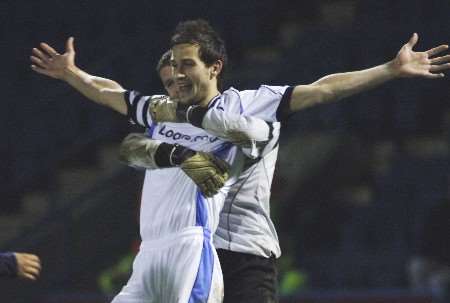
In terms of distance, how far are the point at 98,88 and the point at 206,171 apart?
3.34 ft

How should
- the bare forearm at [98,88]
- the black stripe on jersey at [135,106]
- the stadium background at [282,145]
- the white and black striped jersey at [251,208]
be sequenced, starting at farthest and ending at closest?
the stadium background at [282,145] → the bare forearm at [98,88] → the black stripe on jersey at [135,106] → the white and black striped jersey at [251,208]

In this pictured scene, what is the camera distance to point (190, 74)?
4.87 metres

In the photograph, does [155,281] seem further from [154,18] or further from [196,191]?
[154,18]

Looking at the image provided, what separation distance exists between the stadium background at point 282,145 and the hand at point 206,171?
372 centimetres

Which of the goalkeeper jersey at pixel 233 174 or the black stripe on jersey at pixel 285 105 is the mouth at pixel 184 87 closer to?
the goalkeeper jersey at pixel 233 174

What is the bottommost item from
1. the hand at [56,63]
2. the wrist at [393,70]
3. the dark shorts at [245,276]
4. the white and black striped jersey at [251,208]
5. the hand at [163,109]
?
the dark shorts at [245,276]

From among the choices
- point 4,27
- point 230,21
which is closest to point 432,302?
point 230,21

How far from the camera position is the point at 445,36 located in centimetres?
1079

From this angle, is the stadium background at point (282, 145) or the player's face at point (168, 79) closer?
the player's face at point (168, 79)

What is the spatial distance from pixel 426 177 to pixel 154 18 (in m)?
4.06

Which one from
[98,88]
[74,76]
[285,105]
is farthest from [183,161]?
[74,76]

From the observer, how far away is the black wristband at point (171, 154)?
15.5ft

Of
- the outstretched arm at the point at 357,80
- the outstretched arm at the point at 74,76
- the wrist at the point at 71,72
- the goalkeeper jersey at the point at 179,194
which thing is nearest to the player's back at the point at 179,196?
the goalkeeper jersey at the point at 179,194

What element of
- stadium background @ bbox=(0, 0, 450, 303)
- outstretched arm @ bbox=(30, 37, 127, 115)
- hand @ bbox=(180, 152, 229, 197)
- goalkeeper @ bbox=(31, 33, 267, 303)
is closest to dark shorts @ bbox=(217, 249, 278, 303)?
goalkeeper @ bbox=(31, 33, 267, 303)
